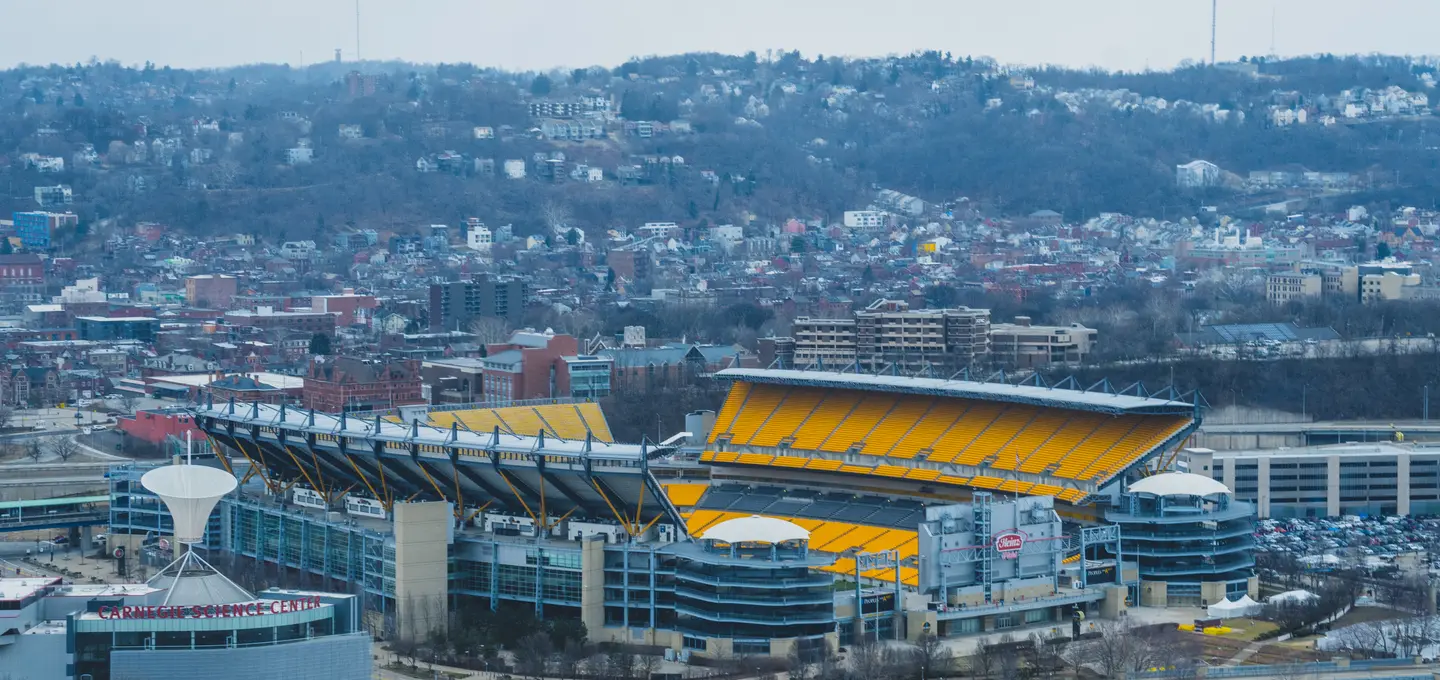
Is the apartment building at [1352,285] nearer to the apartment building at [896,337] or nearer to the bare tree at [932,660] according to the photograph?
the apartment building at [896,337]

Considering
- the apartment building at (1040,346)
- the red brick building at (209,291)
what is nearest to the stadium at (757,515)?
the apartment building at (1040,346)

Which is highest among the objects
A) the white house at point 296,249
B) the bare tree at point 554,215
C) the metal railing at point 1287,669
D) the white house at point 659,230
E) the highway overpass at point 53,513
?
the bare tree at point 554,215

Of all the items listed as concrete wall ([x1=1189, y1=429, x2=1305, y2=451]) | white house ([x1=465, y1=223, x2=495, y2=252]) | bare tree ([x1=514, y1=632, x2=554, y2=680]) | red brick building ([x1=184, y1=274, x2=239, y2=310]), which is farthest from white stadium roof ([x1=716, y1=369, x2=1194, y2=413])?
white house ([x1=465, y1=223, x2=495, y2=252])

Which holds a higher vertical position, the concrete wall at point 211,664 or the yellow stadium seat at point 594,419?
the yellow stadium seat at point 594,419

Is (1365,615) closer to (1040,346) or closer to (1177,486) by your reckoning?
(1177,486)

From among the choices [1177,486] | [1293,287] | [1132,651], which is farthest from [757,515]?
[1293,287]

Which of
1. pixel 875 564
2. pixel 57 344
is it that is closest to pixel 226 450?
pixel 875 564
